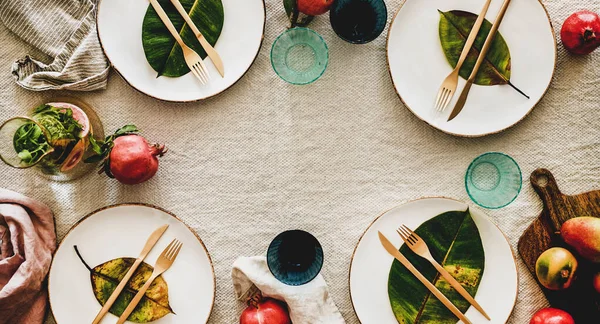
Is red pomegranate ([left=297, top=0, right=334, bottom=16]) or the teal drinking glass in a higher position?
red pomegranate ([left=297, top=0, right=334, bottom=16])

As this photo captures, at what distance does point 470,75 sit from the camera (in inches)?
36.1

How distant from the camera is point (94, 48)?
3.07 ft

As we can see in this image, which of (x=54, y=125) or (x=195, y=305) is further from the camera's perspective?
(x=195, y=305)

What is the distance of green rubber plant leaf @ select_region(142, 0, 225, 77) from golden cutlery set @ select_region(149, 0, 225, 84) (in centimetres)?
1

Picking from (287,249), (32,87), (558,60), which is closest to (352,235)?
(287,249)

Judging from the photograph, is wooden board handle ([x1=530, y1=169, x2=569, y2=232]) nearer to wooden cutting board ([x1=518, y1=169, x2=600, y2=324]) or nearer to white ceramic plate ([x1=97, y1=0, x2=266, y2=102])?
wooden cutting board ([x1=518, y1=169, x2=600, y2=324])

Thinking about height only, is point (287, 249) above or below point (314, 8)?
below

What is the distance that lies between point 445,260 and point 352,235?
160mm

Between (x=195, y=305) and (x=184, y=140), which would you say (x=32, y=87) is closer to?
(x=184, y=140)

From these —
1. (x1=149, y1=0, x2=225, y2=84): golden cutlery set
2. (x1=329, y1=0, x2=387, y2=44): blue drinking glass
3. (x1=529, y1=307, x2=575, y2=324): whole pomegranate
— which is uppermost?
(x1=329, y1=0, x2=387, y2=44): blue drinking glass

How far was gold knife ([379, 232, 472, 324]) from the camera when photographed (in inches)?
35.7

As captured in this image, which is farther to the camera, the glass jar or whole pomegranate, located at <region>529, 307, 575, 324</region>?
whole pomegranate, located at <region>529, 307, 575, 324</region>

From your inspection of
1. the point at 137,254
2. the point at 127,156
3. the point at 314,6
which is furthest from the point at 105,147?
the point at 314,6

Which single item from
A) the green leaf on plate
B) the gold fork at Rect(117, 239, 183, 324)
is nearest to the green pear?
the green leaf on plate
